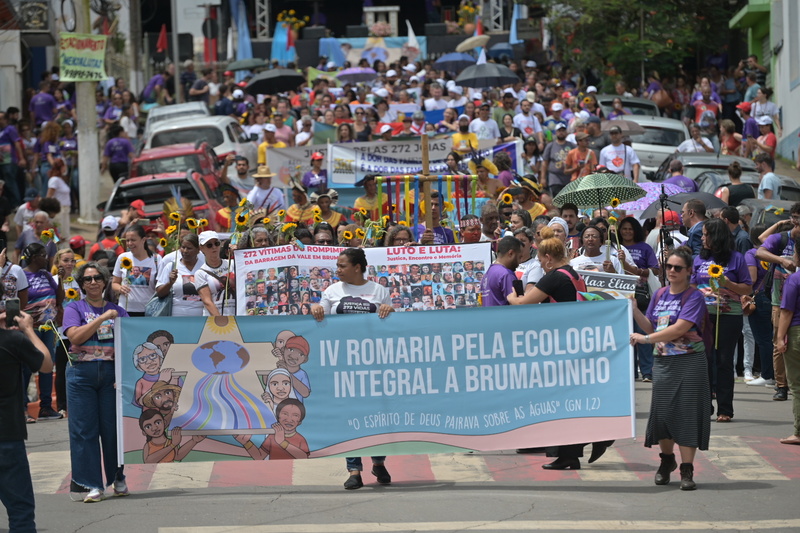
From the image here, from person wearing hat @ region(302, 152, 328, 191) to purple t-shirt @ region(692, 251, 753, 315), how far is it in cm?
1001

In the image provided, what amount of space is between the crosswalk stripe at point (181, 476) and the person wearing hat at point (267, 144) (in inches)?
518

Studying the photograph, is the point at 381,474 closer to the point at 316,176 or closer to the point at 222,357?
the point at 222,357

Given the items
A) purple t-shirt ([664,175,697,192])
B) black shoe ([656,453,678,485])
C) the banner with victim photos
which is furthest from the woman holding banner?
purple t-shirt ([664,175,697,192])

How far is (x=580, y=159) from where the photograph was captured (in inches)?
811

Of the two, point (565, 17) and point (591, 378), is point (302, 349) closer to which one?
point (591, 378)

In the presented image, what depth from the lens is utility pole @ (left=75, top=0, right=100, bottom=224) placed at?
81.7 ft

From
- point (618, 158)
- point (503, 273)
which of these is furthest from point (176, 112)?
point (503, 273)

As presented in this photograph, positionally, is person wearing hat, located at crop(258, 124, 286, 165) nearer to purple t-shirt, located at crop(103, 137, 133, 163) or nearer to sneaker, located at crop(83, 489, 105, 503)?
purple t-shirt, located at crop(103, 137, 133, 163)

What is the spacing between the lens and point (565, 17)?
36.9 m

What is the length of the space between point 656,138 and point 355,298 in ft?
58.6

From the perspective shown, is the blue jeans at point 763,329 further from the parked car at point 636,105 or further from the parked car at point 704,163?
the parked car at point 636,105

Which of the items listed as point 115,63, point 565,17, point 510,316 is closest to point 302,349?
point 510,316

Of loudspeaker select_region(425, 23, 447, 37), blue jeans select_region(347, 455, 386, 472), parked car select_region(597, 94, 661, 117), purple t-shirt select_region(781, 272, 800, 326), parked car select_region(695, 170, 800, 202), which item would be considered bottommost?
blue jeans select_region(347, 455, 386, 472)

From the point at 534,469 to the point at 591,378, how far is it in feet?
3.48
